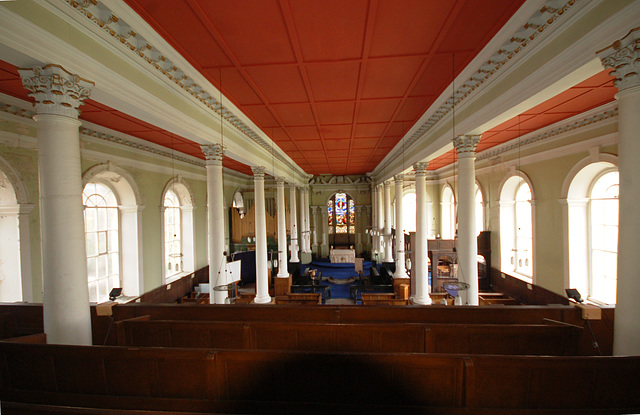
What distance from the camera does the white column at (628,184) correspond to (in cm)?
256

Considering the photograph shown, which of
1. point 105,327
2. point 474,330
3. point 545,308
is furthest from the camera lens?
point 105,327

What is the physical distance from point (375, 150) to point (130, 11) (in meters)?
Answer: 9.04

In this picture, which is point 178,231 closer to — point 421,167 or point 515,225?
point 421,167

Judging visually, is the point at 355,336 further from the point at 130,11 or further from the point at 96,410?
the point at 130,11

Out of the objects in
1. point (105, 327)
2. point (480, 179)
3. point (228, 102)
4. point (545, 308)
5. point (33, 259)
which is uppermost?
point (228, 102)

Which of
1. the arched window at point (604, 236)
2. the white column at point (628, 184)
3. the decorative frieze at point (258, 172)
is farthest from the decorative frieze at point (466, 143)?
the decorative frieze at point (258, 172)

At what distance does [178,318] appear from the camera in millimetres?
4492

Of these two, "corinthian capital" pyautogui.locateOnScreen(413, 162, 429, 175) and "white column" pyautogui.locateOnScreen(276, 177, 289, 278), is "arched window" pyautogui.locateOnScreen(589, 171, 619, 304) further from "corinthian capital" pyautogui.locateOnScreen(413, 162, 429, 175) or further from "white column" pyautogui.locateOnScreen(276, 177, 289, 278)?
"white column" pyautogui.locateOnScreen(276, 177, 289, 278)

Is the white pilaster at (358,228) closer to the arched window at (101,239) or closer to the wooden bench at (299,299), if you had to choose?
the wooden bench at (299,299)

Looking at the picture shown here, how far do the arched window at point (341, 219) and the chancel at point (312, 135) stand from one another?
12851 millimetres

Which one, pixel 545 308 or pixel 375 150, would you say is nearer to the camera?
pixel 545 308

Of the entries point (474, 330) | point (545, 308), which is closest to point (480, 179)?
point (545, 308)

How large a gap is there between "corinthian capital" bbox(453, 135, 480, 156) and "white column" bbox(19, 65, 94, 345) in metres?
5.88

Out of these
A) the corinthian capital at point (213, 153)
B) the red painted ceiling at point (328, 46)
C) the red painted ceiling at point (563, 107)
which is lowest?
the corinthian capital at point (213, 153)
